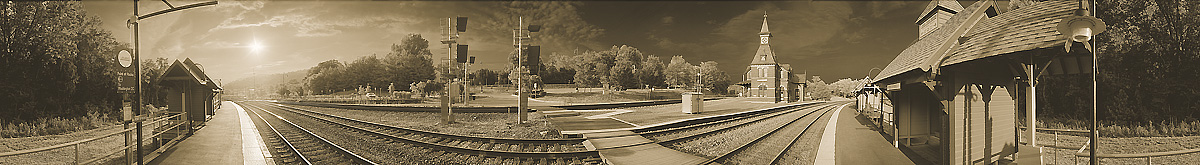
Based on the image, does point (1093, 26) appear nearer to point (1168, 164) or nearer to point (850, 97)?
point (850, 97)

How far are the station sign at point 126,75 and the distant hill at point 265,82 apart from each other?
992 millimetres

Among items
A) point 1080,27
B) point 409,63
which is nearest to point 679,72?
point 1080,27

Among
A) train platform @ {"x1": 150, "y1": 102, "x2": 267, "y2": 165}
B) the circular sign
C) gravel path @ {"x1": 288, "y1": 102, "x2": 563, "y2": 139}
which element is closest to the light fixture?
gravel path @ {"x1": 288, "y1": 102, "x2": 563, "y2": 139}

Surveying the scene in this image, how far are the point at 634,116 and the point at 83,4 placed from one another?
6.17m

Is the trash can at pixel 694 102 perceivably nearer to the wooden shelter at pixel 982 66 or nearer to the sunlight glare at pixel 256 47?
the wooden shelter at pixel 982 66

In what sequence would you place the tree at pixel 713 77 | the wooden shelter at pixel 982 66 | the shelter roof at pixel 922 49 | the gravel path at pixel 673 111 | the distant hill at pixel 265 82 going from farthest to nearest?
the distant hill at pixel 265 82 → the gravel path at pixel 673 111 → the tree at pixel 713 77 → the shelter roof at pixel 922 49 → the wooden shelter at pixel 982 66

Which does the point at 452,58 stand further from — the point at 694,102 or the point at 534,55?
the point at 694,102

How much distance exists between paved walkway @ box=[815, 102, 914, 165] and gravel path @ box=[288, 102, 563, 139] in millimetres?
2967

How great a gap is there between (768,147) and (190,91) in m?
7.54

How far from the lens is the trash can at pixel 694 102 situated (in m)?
4.41

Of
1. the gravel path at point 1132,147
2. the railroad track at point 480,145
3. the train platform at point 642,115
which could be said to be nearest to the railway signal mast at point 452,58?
the railroad track at point 480,145

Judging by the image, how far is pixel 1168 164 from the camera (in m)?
3.57

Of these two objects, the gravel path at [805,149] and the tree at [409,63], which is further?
the tree at [409,63]

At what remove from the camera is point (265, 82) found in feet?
15.2
